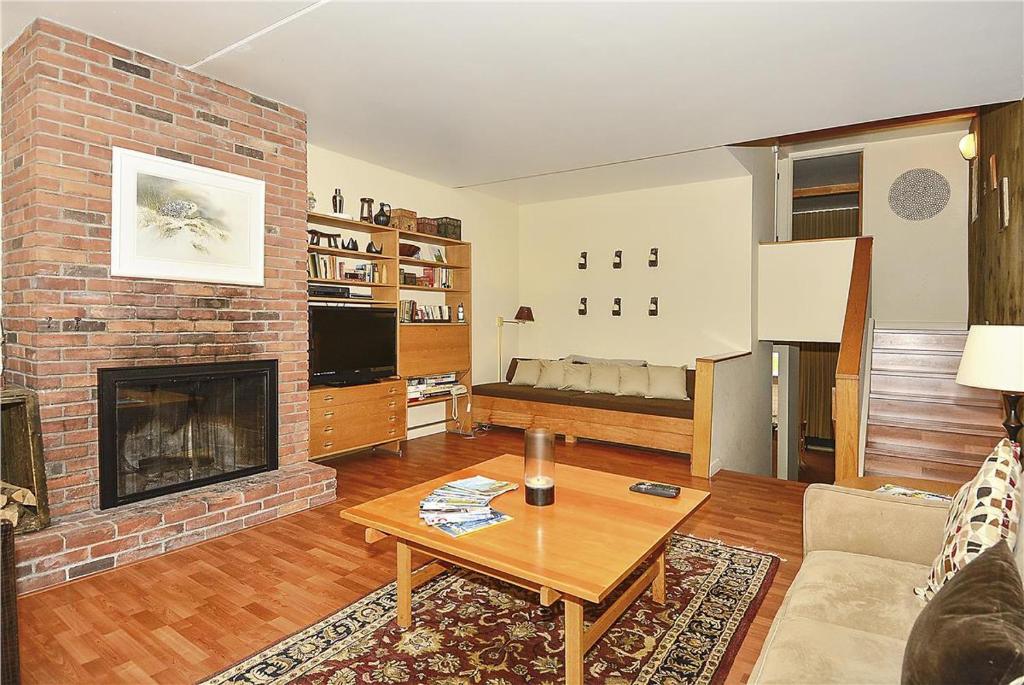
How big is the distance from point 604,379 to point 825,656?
4616 millimetres

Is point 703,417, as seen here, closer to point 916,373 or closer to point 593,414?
point 593,414

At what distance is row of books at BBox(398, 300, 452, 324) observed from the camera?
5.36 meters

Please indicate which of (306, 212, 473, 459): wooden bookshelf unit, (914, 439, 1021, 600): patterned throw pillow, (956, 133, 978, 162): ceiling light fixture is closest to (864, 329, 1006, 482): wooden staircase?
(956, 133, 978, 162): ceiling light fixture

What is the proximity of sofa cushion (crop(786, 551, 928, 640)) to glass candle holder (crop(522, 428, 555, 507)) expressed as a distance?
0.94 metres

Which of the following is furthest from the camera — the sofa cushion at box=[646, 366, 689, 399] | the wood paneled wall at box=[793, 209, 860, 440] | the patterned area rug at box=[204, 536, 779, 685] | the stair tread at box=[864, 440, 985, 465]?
the wood paneled wall at box=[793, 209, 860, 440]

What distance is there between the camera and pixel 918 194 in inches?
252

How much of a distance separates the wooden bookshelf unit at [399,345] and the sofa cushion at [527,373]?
60 centimetres

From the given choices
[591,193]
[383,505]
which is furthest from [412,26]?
[591,193]

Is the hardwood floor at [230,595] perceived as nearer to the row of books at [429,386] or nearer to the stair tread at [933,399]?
the stair tread at [933,399]

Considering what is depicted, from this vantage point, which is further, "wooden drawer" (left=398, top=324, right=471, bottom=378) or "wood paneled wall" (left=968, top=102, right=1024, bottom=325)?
"wooden drawer" (left=398, top=324, right=471, bottom=378)

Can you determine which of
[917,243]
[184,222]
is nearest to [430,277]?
[184,222]

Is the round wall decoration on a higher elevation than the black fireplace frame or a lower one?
higher

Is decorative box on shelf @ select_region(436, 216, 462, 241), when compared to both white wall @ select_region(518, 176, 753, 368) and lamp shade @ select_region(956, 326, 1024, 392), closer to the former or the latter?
white wall @ select_region(518, 176, 753, 368)

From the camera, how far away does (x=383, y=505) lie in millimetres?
2328
